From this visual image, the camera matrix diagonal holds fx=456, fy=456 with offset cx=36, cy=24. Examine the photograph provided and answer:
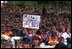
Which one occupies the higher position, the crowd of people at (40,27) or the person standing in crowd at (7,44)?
the crowd of people at (40,27)

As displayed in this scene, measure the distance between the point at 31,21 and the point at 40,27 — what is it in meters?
0.23

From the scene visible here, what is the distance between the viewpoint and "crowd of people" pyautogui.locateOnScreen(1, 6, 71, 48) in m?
9.80

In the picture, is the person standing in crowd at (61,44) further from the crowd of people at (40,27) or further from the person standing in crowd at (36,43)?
the person standing in crowd at (36,43)

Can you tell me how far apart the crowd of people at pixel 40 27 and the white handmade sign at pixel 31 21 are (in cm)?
7

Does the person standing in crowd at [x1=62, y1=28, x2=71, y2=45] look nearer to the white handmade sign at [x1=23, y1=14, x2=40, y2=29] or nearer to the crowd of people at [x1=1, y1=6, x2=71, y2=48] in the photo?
the crowd of people at [x1=1, y1=6, x2=71, y2=48]

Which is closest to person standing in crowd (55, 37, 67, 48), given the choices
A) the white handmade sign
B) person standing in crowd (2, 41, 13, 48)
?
the white handmade sign

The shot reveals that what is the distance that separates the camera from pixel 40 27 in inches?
387

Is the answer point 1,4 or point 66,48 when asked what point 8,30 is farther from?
point 66,48

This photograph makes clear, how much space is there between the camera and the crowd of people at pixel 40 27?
32.1 ft

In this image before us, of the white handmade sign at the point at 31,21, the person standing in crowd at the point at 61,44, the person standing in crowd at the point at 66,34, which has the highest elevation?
the white handmade sign at the point at 31,21

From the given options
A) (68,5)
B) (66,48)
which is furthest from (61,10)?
(66,48)

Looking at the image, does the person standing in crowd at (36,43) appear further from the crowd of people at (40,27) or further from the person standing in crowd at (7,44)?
the person standing in crowd at (7,44)

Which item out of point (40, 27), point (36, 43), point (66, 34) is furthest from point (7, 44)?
point (66, 34)

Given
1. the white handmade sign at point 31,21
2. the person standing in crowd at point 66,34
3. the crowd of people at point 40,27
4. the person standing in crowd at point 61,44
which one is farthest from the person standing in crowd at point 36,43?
the person standing in crowd at point 66,34
